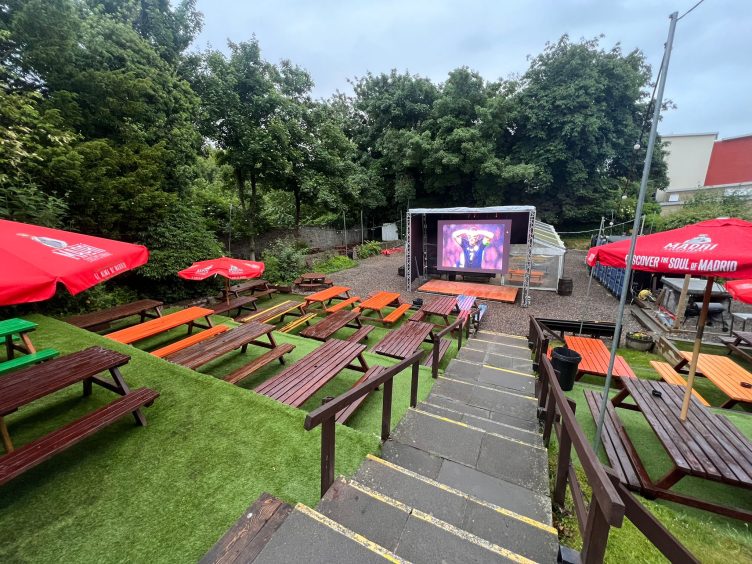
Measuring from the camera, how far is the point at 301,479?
249 cm

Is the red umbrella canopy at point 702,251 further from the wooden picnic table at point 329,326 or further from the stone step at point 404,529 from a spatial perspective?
the wooden picnic table at point 329,326

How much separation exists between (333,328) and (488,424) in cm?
379

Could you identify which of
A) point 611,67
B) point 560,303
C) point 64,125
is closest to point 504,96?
point 611,67

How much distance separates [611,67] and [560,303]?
20465 millimetres

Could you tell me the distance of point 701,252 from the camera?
238 centimetres

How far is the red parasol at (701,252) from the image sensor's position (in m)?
2.26

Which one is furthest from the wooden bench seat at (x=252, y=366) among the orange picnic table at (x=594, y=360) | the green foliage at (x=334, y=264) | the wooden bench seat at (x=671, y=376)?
the green foliage at (x=334, y=264)

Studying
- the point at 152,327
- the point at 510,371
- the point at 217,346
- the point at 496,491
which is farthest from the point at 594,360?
the point at 152,327

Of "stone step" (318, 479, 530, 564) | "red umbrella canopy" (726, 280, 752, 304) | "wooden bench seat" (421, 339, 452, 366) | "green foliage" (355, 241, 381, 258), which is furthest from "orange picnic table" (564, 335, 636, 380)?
"green foliage" (355, 241, 381, 258)

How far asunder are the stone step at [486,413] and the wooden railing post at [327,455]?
193 cm

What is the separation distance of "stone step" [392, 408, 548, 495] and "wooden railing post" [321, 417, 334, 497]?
2.90ft

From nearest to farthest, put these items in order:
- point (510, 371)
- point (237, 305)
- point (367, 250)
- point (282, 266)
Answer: point (510, 371) → point (237, 305) → point (282, 266) → point (367, 250)

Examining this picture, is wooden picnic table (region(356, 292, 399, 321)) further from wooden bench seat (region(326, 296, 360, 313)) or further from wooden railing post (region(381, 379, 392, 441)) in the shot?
wooden railing post (region(381, 379, 392, 441))

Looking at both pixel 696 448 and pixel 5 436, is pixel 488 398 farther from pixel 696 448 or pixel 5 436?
pixel 5 436
